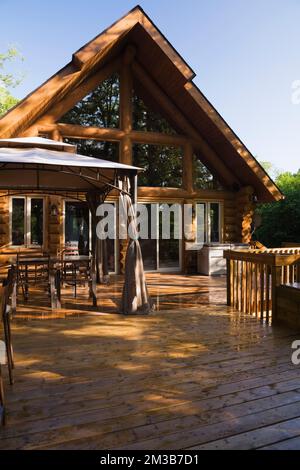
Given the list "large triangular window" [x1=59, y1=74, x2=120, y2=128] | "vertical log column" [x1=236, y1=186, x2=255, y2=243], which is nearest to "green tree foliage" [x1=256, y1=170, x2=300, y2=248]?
"vertical log column" [x1=236, y1=186, x2=255, y2=243]

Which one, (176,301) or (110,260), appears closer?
(176,301)

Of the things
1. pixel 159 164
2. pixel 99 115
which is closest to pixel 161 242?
pixel 159 164

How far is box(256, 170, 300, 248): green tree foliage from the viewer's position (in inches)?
595

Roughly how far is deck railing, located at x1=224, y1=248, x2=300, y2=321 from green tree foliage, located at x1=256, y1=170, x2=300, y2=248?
980 cm

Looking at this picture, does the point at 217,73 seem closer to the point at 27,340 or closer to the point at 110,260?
the point at 110,260

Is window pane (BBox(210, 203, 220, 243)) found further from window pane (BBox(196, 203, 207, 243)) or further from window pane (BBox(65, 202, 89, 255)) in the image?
window pane (BBox(65, 202, 89, 255))

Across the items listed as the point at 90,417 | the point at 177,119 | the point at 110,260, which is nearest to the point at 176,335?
the point at 90,417

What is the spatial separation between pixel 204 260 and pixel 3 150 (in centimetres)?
711

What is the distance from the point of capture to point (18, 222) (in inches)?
376

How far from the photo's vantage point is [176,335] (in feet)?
14.6

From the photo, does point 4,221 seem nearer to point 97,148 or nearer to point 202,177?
point 97,148

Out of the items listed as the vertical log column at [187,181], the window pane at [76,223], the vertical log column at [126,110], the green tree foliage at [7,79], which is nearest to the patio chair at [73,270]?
the window pane at [76,223]

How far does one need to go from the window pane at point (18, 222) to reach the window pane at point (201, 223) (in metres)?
5.57
